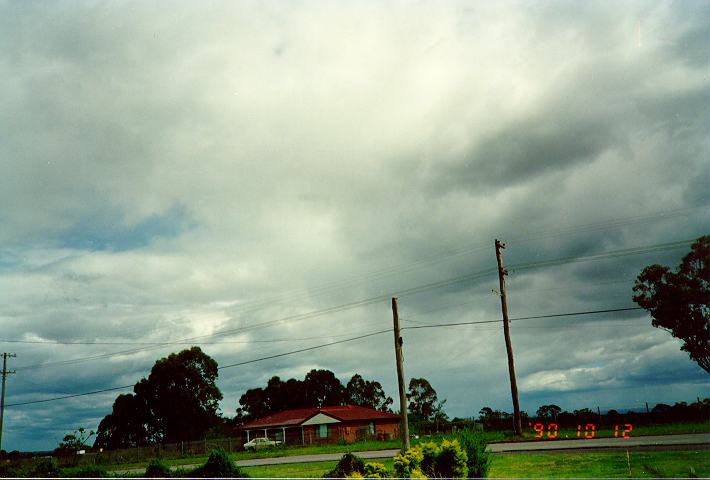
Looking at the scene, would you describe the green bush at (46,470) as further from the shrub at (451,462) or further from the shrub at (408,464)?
the shrub at (451,462)

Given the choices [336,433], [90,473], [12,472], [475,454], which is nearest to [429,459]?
[475,454]

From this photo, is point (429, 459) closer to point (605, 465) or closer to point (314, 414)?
point (605, 465)

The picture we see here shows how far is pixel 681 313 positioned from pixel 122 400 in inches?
2809

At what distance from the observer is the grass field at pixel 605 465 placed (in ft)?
57.1

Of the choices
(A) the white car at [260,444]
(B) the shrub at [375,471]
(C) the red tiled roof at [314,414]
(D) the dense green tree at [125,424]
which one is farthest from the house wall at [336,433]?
(B) the shrub at [375,471]

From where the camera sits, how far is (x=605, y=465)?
20.0 meters

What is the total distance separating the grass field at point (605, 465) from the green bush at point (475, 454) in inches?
125

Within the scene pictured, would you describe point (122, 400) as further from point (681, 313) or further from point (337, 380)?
point (681, 313)

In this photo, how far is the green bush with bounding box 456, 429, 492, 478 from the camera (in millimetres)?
15898

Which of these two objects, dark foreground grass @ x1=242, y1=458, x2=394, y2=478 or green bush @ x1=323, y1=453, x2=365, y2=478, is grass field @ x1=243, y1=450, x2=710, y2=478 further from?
green bush @ x1=323, y1=453, x2=365, y2=478

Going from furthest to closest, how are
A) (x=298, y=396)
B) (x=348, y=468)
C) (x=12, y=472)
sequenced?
(x=298, y=396), (x=12, y=472), (x=348, y=468)

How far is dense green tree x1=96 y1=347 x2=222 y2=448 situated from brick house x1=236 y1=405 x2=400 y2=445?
418 inches

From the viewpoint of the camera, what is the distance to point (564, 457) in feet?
77.0

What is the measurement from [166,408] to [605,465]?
233ft
